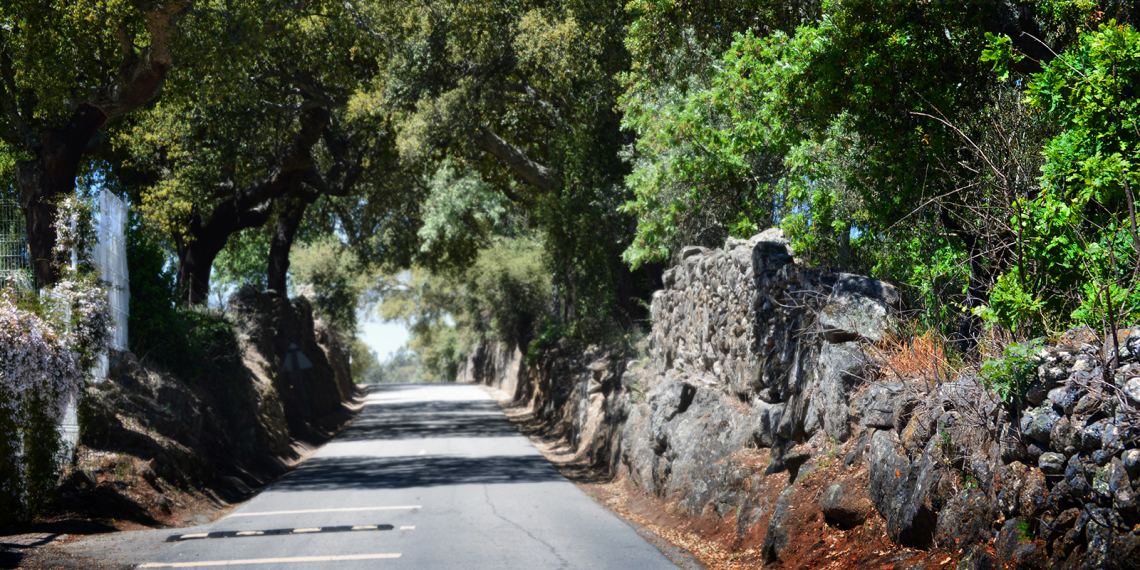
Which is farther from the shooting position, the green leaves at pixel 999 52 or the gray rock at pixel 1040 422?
the green leaves at pixel 999 52

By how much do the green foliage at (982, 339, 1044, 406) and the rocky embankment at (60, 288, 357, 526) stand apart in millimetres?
10341

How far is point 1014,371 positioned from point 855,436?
2800 millimetres

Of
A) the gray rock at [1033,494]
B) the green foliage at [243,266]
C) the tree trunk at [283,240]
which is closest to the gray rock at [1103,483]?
the gray rock at [1033,494]

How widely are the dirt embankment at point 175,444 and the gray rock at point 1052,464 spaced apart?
8.44m

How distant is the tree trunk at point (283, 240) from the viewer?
1009 inches

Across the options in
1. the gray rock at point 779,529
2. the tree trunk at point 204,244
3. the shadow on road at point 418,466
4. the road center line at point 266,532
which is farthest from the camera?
the tree trunk at point 204,244

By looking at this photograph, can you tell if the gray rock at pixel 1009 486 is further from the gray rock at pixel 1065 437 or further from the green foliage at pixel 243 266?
the green foliage at pixel 243 266

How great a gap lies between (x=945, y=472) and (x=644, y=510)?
665 cm

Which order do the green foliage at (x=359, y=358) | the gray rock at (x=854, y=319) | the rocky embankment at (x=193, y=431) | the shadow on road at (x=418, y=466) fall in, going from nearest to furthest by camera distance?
1. the gray rock at (x=854, y=319)
2. the rocky embankment at (x=193, y=431)
3. the shadow on road at (x=418, y=466)
4. the green foliage at (x=359, y=358)

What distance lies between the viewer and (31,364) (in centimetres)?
961

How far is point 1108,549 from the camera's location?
4.47 metres

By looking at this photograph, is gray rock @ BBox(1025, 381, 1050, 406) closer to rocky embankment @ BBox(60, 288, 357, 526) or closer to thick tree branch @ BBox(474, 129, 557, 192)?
rocky embankment @ BBox(60, 288, 357, 526)

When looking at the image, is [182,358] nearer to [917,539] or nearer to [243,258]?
[917,539]

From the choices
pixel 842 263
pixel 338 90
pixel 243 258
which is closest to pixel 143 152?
pixel 338 90
